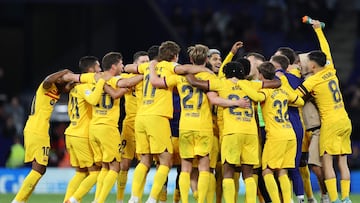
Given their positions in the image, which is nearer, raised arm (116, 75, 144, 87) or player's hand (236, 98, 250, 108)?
player's hand (236, 98, 250, 108)

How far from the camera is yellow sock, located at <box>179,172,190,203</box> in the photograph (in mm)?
15278

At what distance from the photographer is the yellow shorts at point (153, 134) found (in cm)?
1555

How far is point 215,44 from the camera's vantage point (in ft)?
87.2

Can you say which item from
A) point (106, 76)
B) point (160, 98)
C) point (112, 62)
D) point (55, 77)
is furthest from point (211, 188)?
point (55, 77)

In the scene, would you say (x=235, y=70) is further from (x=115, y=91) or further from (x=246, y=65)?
(x=115, y=91)

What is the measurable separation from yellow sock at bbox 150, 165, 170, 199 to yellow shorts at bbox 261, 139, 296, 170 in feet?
4.53

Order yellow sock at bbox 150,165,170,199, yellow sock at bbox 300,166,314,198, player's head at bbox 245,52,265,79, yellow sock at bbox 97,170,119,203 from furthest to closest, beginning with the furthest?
yellow sock at bbox 300,166,314,198, player's head at bbox 245,52,265,79, yellow sock at bbox 97,170,119,203, yellow sock at bbox 150,165,170,199

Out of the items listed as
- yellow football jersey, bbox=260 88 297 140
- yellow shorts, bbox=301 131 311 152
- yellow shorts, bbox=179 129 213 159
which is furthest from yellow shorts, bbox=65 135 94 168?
yellow shorts, bbox=301 131 311 152

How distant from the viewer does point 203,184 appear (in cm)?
1525

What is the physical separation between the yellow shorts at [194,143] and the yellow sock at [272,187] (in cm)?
90

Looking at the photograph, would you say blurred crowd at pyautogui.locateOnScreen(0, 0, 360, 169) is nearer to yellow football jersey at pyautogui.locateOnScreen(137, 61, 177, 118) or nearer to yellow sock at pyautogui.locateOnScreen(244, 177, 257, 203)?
yellow football jersey at pyautogui.locateOnScreen(137, 61, 177, 118)

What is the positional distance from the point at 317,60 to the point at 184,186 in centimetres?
278

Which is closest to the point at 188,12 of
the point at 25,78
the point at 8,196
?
the point at 25,78

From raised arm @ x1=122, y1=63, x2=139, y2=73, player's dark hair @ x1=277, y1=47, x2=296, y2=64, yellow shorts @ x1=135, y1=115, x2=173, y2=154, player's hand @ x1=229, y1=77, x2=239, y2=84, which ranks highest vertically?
player's dark hair @ x1=277, y1=47, x2=296, y2=64
